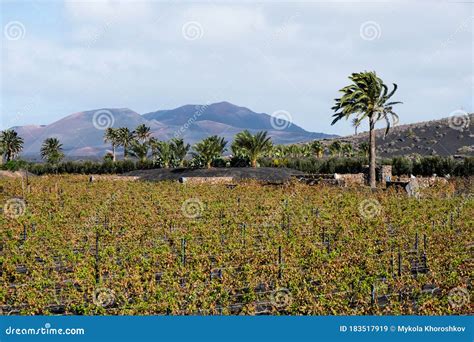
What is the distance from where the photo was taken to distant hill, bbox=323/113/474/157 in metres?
97.1

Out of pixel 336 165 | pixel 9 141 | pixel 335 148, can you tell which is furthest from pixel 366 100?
pixel 9 141

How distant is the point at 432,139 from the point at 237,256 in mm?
95178

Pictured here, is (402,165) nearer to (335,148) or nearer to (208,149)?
(208,149)

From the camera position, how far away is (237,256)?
1756 centimetres

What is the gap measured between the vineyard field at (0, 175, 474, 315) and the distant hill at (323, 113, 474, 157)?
2715 inches

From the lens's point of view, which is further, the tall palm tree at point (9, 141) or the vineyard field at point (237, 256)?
the tall palm tree at point (9, 141)

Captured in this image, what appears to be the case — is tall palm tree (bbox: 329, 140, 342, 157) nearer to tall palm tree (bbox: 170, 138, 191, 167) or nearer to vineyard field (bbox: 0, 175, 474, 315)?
tall palm tree (bbox: 170, 138, 191, 167)

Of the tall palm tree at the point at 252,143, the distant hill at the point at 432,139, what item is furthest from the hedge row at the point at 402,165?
the distant hill at the point at 432,139

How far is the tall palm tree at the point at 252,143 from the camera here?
5341cm

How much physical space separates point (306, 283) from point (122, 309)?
4444 millimetres

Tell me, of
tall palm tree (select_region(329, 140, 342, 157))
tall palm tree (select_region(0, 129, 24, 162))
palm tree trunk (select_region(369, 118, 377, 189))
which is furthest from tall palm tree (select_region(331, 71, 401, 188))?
tall palm tree (select_region(0, 129, 24, 162))

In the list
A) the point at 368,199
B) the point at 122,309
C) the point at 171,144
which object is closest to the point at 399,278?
the point at 122,309

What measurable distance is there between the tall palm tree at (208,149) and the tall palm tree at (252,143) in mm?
1808

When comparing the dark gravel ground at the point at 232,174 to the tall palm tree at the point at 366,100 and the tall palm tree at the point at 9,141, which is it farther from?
the tall palm tree at the point at 9,141
